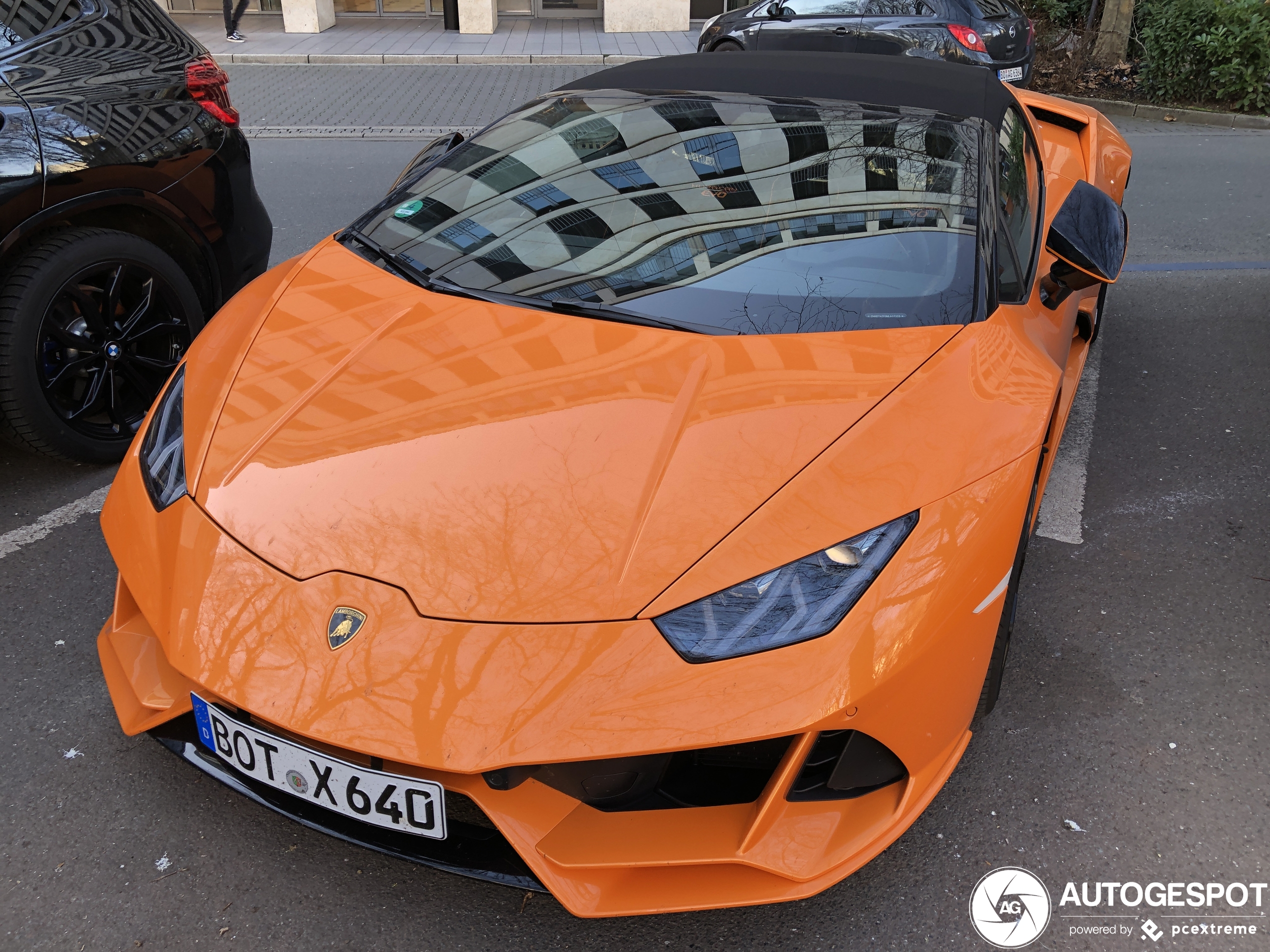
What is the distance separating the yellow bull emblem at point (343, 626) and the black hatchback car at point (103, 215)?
6.35 feet

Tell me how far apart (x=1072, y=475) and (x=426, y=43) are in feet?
38.9

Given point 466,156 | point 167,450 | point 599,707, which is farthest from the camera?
point 466,156

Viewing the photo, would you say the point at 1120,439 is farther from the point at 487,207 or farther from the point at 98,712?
the point at 98,712

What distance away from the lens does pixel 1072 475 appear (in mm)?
3357

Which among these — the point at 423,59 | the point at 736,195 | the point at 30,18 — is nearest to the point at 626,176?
the point at 736,195

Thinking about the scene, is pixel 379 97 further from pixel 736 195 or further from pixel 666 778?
pixel 666 778

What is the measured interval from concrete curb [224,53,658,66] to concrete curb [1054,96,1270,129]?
17.2ft

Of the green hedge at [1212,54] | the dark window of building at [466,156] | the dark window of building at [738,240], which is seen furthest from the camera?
the green hedge at [1212,54]

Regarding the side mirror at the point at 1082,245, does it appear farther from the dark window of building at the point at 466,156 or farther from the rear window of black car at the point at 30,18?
the rear window of black car at the point at 30,18

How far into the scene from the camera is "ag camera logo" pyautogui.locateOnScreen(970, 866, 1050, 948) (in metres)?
1.80

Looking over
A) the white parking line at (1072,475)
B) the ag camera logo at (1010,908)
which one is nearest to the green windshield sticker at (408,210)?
the white parking line at (1072,475)

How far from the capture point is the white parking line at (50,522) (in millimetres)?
2879

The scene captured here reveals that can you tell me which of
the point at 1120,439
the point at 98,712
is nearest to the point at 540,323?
the point at 98,712

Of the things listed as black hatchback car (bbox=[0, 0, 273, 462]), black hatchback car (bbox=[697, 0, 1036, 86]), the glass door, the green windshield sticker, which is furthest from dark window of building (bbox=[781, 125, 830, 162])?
the glass door
